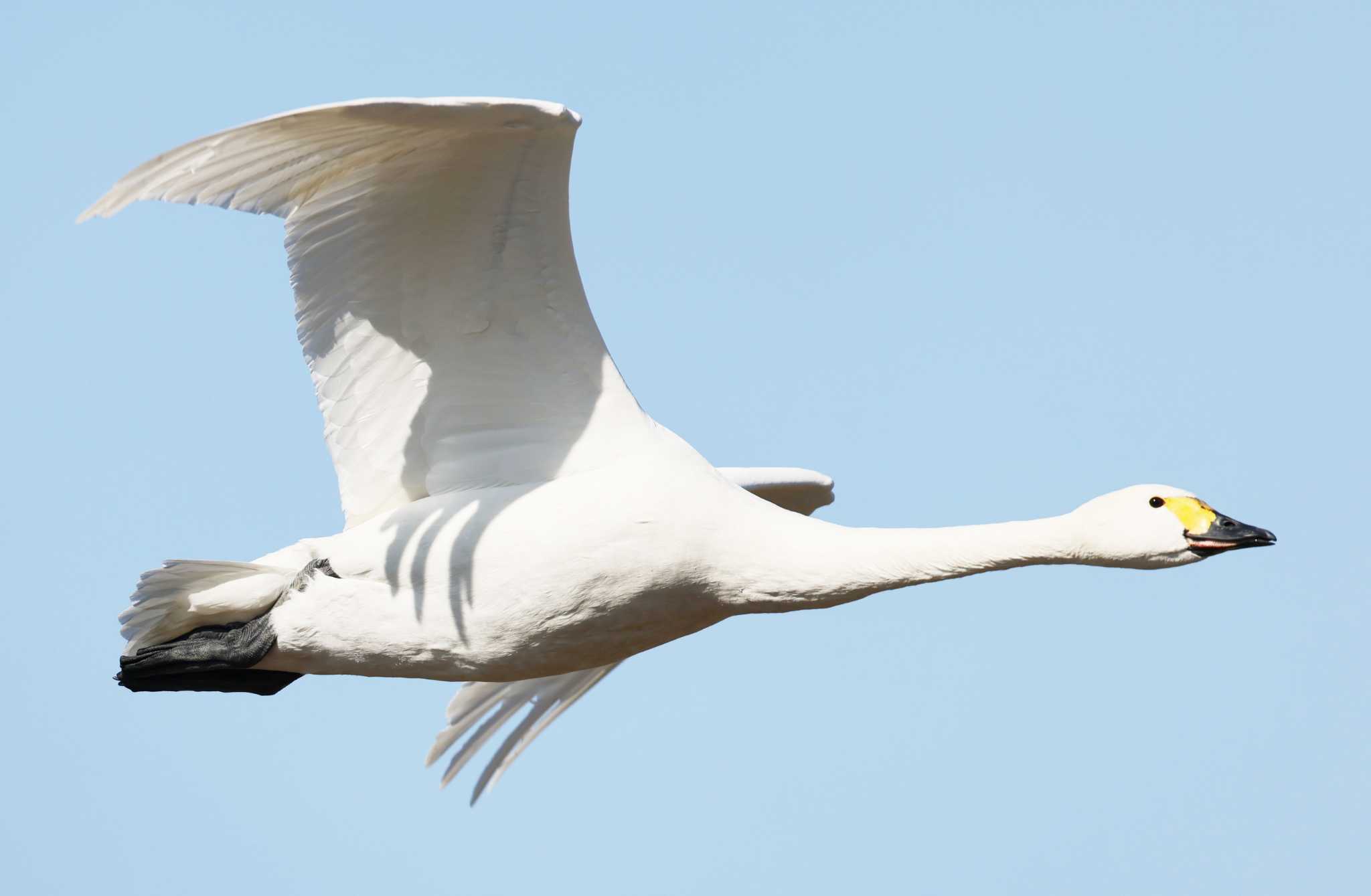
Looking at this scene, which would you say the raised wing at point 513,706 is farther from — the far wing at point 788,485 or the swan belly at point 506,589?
the swan belly at point 506,589

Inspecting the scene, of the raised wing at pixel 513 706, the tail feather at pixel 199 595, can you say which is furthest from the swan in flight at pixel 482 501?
the raised wing at pixel 513 706

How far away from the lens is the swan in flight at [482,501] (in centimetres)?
1330

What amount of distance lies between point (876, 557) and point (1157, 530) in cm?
161

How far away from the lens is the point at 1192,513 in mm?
13320

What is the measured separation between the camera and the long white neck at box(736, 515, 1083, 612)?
13.5 metres

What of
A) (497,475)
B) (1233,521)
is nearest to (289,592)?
(497,475)

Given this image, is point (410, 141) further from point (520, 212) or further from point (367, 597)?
point (367, 597)

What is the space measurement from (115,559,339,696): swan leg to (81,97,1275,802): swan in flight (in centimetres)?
2

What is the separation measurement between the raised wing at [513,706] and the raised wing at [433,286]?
2398mm

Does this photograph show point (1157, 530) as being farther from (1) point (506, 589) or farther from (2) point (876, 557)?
(1) point (506, 589)

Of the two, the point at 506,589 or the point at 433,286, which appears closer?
the point at 506,589

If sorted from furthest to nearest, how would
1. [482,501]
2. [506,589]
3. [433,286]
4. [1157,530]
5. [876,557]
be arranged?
[482,501]
[433,286]
[506,589]
[876,557]
[1157,530]

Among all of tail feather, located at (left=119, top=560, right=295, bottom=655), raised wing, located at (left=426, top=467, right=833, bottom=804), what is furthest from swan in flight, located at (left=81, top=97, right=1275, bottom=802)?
raised wing, located at (left=426, top=467, right=833, bottom=804)

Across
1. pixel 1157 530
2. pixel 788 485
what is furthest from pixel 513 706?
pixel 1157 530
